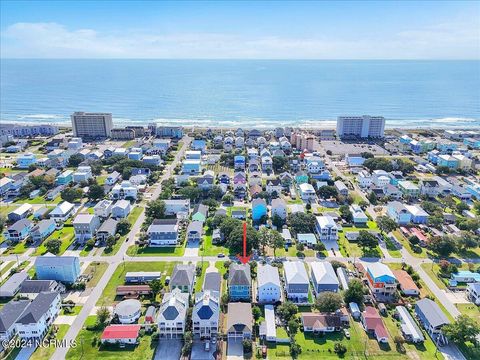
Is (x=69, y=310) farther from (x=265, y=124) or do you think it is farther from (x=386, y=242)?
(x=265, y=124)

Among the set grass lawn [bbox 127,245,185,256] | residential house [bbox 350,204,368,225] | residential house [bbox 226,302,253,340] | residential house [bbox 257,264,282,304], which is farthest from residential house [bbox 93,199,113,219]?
residential house [bbox 350,204,368,225]

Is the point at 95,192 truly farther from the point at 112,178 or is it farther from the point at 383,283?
the point at 383,283

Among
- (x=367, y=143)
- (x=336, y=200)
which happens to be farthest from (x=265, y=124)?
(x=336, y=200)

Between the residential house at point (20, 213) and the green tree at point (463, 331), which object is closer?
the green tree at point (463, 331)

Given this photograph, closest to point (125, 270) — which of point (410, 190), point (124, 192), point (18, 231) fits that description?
point (18, 231)

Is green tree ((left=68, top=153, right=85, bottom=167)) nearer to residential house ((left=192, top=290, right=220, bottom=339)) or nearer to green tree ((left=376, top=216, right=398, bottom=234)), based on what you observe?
residential house ((left=192, top=290, right=220, bottom=339))

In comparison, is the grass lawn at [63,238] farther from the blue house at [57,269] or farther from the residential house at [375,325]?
the residential house at [375,325]

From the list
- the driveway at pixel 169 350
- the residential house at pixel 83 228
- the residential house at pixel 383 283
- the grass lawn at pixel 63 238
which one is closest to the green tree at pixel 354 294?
the residential house at pixel 383 283
